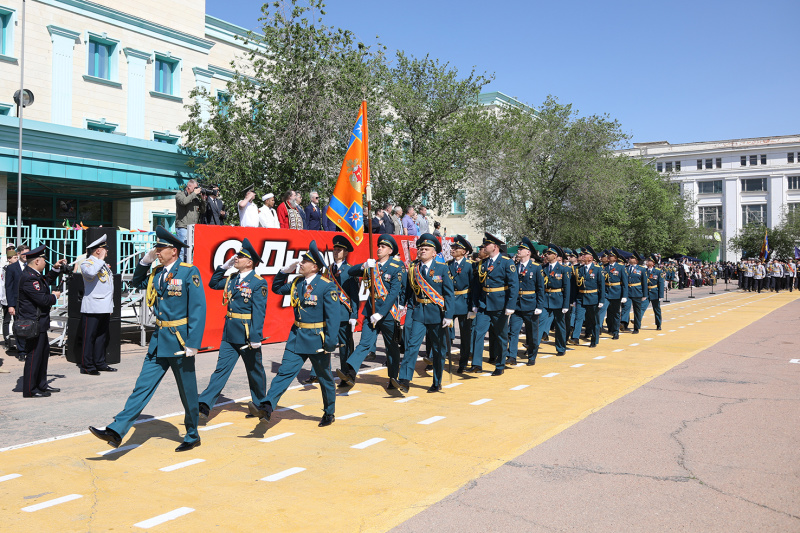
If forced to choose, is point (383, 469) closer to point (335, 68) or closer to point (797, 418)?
point (797, 418)

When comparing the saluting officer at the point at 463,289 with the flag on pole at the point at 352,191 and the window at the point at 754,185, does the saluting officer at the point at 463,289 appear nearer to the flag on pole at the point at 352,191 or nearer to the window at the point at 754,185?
the flag on pole at the point at 352,191

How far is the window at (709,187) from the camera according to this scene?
93312 millimetres

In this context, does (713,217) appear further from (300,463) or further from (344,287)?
(300,463)

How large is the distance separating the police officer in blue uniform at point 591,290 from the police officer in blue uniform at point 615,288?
3.76 ft

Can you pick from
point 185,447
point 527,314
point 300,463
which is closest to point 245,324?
point 185,447

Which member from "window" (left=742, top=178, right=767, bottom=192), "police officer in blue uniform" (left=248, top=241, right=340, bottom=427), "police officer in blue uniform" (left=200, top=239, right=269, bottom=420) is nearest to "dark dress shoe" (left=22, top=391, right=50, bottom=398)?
"police officer in blue uniform" (left=200, top=239, right=269, bottom=420)

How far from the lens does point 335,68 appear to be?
20.3m

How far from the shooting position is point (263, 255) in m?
13.2

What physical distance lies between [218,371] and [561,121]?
33.9 meters

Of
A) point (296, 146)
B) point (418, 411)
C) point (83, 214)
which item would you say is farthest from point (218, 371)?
point (83, 214)

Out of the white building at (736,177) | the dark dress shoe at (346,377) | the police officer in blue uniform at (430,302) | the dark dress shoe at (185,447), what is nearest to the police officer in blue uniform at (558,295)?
the police officer in blue uniform at (430,302)

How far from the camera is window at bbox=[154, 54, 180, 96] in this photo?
87.2 feet

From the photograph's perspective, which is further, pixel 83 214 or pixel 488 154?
pixel 488 154

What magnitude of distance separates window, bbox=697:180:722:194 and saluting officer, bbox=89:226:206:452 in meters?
98.1
